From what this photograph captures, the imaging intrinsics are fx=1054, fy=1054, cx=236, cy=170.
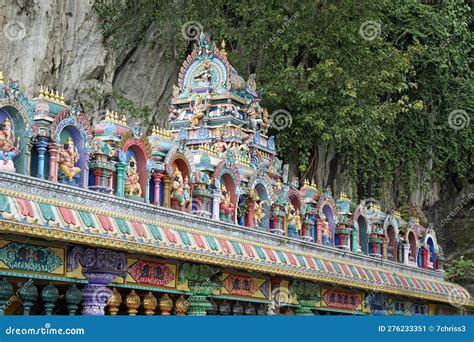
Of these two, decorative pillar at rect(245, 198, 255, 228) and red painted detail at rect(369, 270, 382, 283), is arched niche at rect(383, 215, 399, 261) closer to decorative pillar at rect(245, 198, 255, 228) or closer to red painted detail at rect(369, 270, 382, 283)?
red painted detail at rect(369, 270, 382, 283)

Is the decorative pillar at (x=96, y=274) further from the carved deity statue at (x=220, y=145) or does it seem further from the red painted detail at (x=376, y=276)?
the red painted detail at (x=376, y=276)

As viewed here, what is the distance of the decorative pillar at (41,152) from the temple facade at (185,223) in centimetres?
1

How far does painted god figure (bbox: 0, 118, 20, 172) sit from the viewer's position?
1167cm

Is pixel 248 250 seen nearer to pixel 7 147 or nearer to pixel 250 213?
pixel 250 213

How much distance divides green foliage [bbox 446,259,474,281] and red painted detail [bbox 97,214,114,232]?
→ 14333 mm

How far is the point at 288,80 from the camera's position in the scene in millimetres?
23672

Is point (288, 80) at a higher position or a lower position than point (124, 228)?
higher

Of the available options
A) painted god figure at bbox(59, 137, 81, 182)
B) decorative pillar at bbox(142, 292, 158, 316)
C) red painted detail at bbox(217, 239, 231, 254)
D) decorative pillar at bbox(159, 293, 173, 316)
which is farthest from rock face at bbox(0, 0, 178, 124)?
painted god figure at bbox(59, 137, 81, 182)

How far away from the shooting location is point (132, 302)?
13.9 metres

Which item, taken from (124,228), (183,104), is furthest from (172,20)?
(124,228)

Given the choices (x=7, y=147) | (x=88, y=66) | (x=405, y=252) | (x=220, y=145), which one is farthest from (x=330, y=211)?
(x=7, y=147)

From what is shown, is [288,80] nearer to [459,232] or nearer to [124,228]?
[459,232]

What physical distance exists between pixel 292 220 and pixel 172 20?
8.76 metres

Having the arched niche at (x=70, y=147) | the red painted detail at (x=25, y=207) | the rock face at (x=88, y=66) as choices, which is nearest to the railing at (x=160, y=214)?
the red painted detail at (x=25, y=207)
